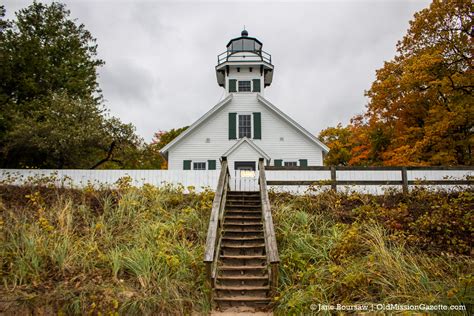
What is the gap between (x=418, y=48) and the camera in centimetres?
1669

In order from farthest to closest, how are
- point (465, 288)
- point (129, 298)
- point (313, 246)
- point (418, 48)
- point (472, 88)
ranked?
point (418, 48)
point (472, 88)
point (313, 246)
point (129, 298)
point (465, 288)

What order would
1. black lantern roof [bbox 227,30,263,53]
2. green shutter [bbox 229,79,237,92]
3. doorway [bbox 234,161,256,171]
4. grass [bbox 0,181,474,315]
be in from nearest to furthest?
grass [bbox 0,181,474,315], doorway [bbox 234,161,256,171], green shutter [bbox 229,79,237,92], black lantern roof [bbox 227,30,263,53]

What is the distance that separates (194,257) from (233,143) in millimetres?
11592

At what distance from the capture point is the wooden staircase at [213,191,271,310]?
228 inches

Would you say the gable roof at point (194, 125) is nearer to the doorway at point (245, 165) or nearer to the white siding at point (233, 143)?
the white siding at point (233, 143)

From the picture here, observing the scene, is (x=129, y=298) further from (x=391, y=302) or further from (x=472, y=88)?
(x=472, y=88)

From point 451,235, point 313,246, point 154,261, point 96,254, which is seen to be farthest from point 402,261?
point 96,254

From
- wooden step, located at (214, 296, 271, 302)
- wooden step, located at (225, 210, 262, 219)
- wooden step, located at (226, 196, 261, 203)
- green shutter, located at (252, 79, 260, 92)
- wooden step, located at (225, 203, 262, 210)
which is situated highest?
green shutter, located at (252, 79, 260, 92)

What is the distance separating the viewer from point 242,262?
22.3ft

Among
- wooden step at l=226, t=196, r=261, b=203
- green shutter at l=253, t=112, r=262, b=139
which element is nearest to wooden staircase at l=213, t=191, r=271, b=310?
wooden step at l=226, t=196, r=261, b=203

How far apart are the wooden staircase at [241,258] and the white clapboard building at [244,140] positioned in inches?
322

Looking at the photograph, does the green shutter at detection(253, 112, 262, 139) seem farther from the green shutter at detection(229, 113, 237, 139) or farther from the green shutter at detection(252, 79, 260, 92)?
the green shutter at detection(252, 79, 260, 92)

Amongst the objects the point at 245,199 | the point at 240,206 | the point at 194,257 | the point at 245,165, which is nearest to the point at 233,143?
the point at 245,165

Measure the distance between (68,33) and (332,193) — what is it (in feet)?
62.5
